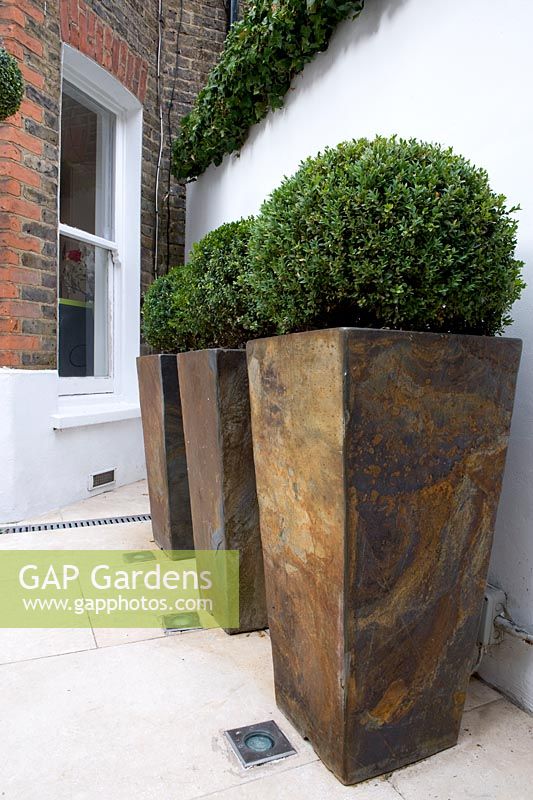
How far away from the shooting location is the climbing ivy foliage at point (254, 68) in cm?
266

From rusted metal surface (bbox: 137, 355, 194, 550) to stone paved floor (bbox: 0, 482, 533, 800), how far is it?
0.63m

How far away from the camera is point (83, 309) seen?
389 centimetres

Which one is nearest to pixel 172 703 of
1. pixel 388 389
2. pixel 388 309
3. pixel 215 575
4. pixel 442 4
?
pixel 215 575

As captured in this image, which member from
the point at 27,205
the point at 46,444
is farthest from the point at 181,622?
the point at 27,205

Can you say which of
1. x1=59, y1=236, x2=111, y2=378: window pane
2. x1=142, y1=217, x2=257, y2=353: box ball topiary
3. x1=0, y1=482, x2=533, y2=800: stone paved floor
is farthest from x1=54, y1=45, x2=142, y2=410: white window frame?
x1=0, y1=482, x2=533, y2=800: stone paved floor

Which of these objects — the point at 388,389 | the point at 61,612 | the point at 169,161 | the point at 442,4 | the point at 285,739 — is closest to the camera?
the point at 388,389

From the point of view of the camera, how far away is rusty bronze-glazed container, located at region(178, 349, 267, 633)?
180 cm

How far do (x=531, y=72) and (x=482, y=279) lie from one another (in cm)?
75

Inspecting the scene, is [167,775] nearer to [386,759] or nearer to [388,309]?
[386,759]

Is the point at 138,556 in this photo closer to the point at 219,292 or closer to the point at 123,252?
the point at 219,292

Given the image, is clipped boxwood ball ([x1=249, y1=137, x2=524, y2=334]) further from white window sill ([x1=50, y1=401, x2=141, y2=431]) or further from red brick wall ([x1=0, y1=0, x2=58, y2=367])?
white window sill ([x1=50, y1=401, x2=141, y2=431])

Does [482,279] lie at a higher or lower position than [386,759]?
higher

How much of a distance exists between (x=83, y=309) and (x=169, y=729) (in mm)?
3072

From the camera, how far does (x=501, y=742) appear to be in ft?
4.50
